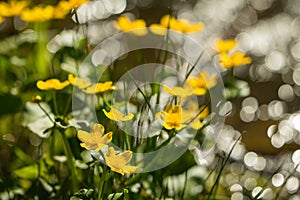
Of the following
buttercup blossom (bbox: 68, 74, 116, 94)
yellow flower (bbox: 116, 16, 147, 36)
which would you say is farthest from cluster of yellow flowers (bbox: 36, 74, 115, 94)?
yellow flower (bbox: 116, 16, 147, 36)

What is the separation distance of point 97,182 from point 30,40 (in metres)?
0.49

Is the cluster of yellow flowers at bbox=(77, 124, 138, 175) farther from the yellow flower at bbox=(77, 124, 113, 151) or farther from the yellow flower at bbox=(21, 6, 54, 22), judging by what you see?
the yellow flower at bbox=(21, 6, 54, 22)

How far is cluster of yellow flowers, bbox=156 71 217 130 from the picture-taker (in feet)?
2.75

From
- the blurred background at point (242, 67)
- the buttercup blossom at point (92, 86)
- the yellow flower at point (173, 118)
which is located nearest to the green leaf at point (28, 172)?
the blurred background at point (242, 67)

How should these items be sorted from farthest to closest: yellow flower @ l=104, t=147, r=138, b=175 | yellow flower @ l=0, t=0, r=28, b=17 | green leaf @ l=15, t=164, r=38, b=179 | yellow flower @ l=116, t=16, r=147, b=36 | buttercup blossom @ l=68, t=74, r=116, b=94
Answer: yellow flower @ l=0, t=0, r=28, b=17, yellow flower @ l=116, t=16, r=147, b=36, green leaf @ l=15, t=164, r=38, b=179, buttercup blossom @ l=68, t=74, r=116, b=94, yellow flower @ l=104, t=147, r=138, b=175

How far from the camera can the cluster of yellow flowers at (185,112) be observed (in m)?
0.84

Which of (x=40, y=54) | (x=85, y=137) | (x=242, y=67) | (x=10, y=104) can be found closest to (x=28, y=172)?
(x=10, y=104)

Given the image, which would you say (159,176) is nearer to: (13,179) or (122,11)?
(13,179)

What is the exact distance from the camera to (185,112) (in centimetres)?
97

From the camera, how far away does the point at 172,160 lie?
94cm

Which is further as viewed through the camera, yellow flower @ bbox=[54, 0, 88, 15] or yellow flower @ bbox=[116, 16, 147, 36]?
yellow flower @ bbox=[116, 16, 147, 36]

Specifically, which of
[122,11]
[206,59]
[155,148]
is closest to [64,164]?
[155,148]

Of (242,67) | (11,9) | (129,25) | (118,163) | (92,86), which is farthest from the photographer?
(242,67)

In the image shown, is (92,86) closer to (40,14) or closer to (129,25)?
(129,25)
